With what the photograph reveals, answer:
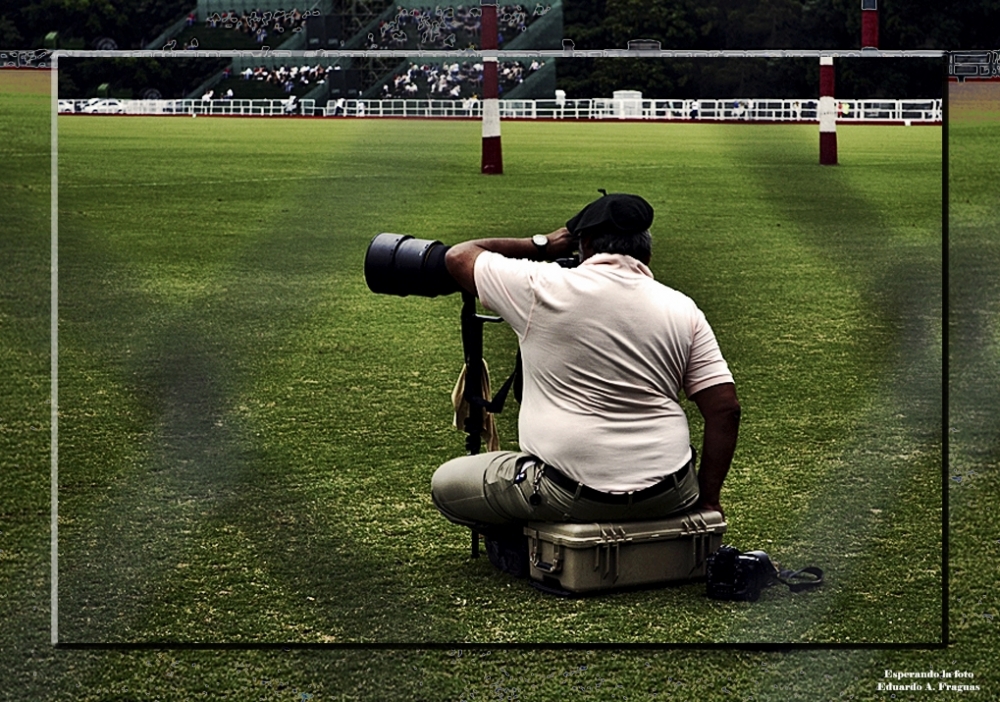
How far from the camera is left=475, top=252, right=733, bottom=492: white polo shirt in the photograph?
2.98 meters

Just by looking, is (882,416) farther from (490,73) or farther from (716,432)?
(716,432)

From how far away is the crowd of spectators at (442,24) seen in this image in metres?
4.30

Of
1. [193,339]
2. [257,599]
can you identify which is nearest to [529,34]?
[257,599]

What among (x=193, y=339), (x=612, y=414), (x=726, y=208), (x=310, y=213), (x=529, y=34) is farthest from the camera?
(x=310, y=213)

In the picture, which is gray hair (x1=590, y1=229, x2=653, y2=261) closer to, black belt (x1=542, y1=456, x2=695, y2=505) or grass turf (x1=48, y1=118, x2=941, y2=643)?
black belt (x1=542, y1=456, x2=695, y2=505)

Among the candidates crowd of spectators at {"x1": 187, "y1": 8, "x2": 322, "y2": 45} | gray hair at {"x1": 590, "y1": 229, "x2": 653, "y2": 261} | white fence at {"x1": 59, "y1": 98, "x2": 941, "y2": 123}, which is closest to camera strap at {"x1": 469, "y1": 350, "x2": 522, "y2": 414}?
gray hair at {"x1": 590, "y1": 229, "x2": 653, "y2": 261}

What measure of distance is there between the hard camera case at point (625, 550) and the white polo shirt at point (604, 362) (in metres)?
0.09

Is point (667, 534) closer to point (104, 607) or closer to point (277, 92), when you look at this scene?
point (104, 607)

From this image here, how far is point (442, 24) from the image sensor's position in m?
4.33

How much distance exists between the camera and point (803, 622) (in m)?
3.45

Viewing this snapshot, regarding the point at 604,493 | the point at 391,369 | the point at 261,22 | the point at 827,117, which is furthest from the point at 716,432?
the point at 391,369

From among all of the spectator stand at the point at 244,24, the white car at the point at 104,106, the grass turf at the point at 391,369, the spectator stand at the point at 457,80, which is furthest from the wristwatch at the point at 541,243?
the white car at the point at 104,106

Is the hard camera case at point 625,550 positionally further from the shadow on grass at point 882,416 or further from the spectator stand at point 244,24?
the spectator stand at point 244,24

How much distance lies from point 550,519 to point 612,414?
0.78 feet
